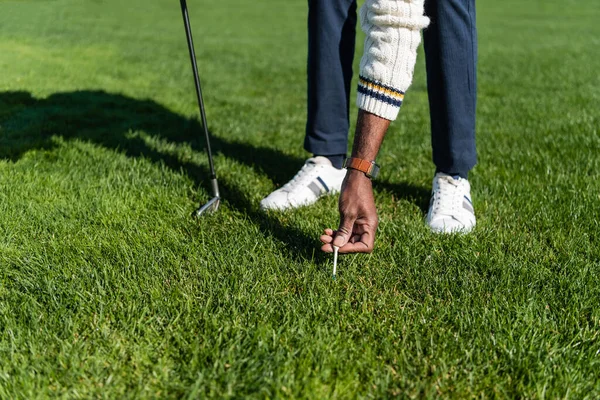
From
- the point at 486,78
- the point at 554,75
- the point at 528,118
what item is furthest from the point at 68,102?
the point at 554,75

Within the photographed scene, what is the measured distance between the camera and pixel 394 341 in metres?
1.87

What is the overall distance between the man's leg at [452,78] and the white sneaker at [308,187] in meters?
0.64

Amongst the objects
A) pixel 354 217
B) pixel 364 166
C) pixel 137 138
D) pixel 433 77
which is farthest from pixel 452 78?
pixel 137 138

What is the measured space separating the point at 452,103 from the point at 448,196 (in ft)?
1.61

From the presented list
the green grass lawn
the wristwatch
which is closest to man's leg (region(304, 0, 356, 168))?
the green grass lawn

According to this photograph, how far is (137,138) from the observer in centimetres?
436

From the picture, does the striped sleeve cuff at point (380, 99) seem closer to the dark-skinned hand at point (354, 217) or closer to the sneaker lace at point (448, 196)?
the dark-skinned hand at point (354, 217)

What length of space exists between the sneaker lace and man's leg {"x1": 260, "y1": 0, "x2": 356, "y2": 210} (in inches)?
24.8

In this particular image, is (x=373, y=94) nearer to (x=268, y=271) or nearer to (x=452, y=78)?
(x=268, y=271)

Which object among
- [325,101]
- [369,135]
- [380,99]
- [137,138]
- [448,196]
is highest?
[380,99]

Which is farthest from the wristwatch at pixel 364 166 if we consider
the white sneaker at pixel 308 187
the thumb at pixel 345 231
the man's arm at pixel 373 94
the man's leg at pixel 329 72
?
the man's leg at pixel 329 72

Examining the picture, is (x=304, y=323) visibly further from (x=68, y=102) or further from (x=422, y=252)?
(x=68, y=102)

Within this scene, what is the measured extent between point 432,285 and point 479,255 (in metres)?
0.37

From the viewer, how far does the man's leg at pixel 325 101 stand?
3.04 metres
